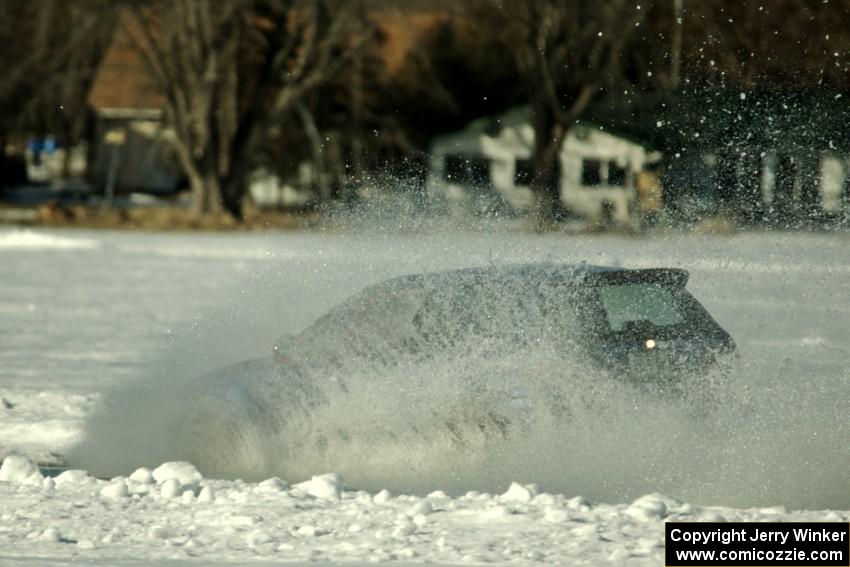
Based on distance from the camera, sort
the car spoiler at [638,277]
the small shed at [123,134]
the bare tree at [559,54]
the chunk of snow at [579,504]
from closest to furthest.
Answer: the chunk of snow at [579,504]
the car spoiler at [638,277]
the bare tree at [559,54]
the small shed at [123,134]

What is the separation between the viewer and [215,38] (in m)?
45.6

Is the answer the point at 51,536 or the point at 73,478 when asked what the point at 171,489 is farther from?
the point at 51,536

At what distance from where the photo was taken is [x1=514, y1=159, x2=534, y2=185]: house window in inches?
2144

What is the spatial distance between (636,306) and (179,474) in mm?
2999

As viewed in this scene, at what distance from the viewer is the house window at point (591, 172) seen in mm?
53781

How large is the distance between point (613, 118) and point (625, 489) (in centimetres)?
4397

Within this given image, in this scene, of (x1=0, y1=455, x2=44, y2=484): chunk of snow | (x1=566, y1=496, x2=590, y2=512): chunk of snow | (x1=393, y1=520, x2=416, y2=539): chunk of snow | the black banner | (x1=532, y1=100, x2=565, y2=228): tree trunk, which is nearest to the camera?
the black banner

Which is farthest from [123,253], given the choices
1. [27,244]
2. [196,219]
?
[196,219]

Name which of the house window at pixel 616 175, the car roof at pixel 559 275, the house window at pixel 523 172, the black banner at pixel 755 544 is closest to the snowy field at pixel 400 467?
the black banner at pixel 755 544

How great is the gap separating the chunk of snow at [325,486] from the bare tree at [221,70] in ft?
122

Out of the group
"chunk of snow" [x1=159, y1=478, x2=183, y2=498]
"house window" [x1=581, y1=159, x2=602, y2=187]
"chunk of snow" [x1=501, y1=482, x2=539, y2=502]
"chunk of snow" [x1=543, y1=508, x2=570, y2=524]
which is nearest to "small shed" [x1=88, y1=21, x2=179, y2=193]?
"house window" [x1=581, y1=159, x2=602, y2=187]

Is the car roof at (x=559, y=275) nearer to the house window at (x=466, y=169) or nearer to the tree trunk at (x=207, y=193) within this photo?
the tree trunk at (x=207, y=193)

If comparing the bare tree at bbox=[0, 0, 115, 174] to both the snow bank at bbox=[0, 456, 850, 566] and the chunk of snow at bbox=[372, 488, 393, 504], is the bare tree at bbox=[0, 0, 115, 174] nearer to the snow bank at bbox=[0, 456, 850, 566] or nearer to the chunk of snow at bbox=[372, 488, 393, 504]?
the snow bank at bbox=[0, 456, 850, 566]

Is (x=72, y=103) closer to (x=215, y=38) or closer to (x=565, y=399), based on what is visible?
(x=215, y=38)
